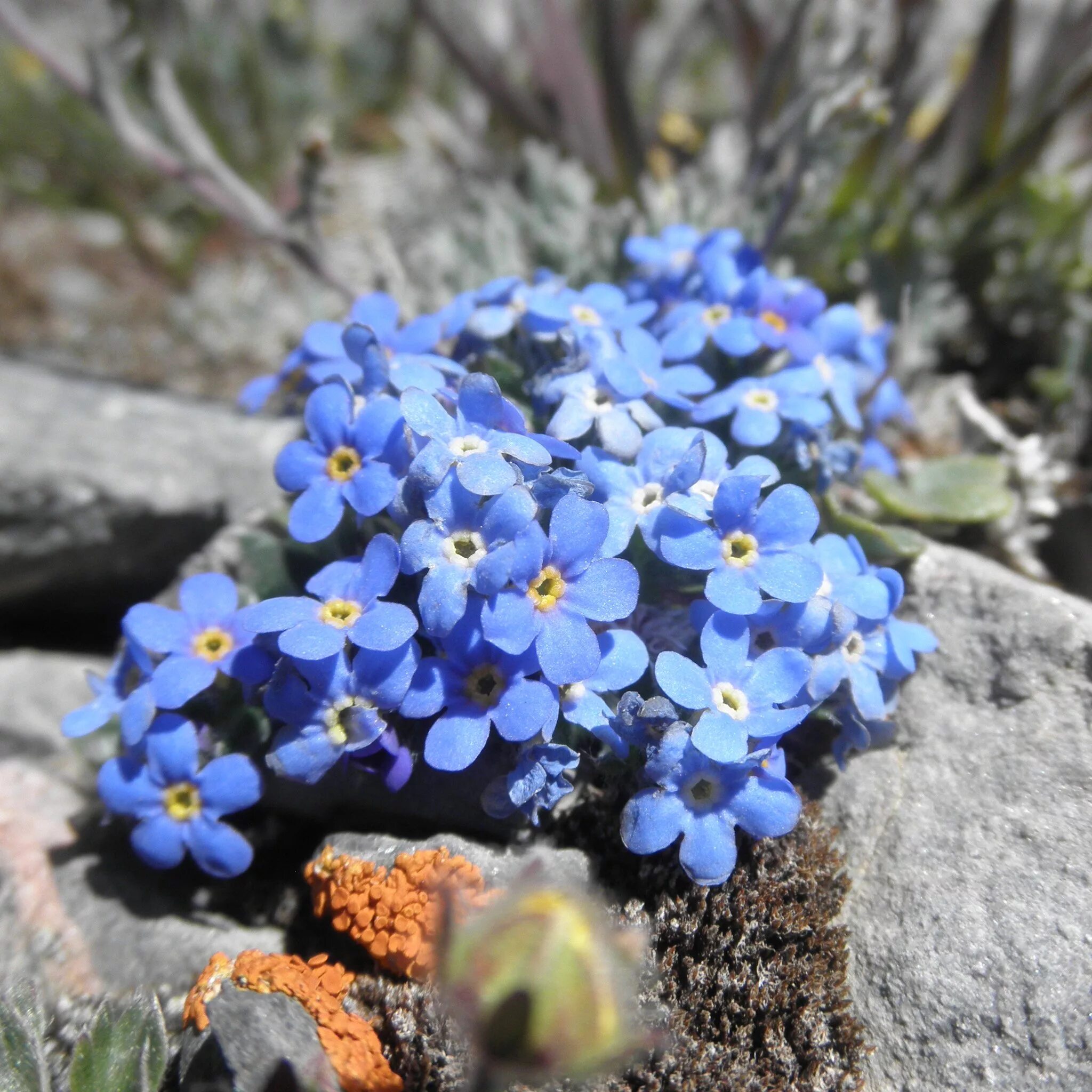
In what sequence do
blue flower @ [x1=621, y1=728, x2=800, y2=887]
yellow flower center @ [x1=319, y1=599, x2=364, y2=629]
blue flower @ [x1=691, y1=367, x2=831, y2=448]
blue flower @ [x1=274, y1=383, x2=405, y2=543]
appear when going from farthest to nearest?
blue flower @ [x1=691, y1=367, x2=831, y2=448]
blue flower @ [x1=274, y1=383, x2=405, y2=543]
yellow flower center @ [x1=319, y1=599, x2=364, y2=629]
blue flower @ [x1=621, y1=728, x2=800, y2=887]

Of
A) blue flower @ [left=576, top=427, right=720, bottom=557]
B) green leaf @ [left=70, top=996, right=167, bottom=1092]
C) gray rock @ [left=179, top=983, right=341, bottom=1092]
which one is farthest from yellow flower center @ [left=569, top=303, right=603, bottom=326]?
green leaf @ [left=70, top=996, right=167, bottom=1092]

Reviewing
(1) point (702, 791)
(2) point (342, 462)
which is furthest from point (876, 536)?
(2) point (342, 462)

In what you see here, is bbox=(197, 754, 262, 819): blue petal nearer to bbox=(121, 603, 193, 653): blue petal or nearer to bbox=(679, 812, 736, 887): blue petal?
bbox=(121, 603, 193, 653): blue petal

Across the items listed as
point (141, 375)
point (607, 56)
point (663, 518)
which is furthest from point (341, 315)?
point (663, 518)

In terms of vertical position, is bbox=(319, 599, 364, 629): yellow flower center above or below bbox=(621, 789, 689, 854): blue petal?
above

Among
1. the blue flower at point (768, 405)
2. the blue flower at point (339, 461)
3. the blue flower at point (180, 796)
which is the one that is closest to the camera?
the blue flower at point (339, 461)

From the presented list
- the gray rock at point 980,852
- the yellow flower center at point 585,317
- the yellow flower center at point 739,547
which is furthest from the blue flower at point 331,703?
the gray rock at point 980,852

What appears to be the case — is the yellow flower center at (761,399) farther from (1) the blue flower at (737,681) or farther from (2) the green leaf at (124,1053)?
(2) the green leaf at (124,1053)
